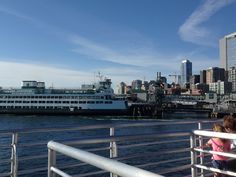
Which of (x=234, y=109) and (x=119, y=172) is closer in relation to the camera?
(x=119, y=172)

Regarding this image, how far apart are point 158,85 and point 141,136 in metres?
149

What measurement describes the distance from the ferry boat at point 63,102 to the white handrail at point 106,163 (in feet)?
355

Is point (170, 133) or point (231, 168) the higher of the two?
point (170, 133)

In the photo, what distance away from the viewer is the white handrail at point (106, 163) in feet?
7.93

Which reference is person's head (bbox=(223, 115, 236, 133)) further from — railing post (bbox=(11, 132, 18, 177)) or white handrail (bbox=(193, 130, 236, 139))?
railing post (bbox=(11, 132, 18, 177))

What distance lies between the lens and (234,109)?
122750 millimetres

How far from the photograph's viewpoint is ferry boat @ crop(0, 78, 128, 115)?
113m

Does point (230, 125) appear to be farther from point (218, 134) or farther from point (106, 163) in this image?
→ point (106, 163)

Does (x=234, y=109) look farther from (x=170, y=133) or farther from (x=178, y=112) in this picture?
(x=170, y=133)

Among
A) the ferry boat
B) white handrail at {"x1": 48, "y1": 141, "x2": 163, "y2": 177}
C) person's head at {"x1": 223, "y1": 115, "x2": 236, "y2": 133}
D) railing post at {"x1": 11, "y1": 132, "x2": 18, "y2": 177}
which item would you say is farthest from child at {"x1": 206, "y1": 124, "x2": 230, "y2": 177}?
the ferry boat

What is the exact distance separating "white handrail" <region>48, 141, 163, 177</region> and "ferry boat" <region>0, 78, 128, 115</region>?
108150 millimetres

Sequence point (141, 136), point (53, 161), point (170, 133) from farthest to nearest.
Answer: point (170, 133) < point (141, 136) < point (53, 161)

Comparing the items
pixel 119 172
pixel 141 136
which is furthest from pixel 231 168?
pixel 119 172

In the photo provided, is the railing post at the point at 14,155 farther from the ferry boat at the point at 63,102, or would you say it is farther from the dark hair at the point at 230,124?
the ferry boat at the point at 63,102
